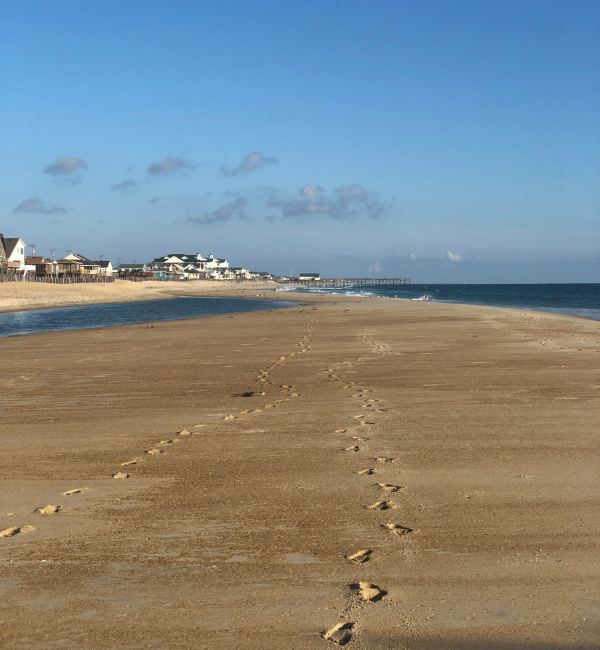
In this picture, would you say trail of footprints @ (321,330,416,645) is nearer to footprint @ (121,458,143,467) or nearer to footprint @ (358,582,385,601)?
footprint @ (358,582,385,601)

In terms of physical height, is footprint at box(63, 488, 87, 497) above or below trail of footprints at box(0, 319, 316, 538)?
below

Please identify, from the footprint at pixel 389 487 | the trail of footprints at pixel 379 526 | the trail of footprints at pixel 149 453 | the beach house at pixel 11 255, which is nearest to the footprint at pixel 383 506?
the trail of footprints at pixel 379 526

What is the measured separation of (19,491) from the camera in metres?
6.03

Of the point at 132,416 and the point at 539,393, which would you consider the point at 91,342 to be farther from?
the point at 539,393

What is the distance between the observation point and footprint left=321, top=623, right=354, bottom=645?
11.5ft

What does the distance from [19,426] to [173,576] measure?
5480mm

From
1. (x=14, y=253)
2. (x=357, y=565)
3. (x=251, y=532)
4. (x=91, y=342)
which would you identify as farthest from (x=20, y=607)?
(x=14, y=253)

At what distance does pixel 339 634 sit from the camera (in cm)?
356

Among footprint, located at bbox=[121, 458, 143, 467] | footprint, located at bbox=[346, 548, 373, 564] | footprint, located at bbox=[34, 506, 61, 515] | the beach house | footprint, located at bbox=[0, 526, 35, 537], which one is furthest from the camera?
the beach house

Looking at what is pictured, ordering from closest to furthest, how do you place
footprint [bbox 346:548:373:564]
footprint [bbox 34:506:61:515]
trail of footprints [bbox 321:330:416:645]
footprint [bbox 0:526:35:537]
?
1. trail of footprints [bbox 321:330:416:645]
2. footprint [bbox 346:548:373:564]
3. footprint [bbox 0:526:35:537]
4. footprint [bbox 34:506:61:515]

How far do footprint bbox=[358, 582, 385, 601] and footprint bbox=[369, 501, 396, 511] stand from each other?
1383 millimetres

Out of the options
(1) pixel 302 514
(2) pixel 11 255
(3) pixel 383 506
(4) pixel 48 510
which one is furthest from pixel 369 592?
(2) pixel 11 255

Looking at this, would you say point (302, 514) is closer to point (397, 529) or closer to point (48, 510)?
point (397, 529)

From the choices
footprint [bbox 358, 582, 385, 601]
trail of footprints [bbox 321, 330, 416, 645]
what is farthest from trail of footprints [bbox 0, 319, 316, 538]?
footprint [bbox 358, 582, 385, 601]
